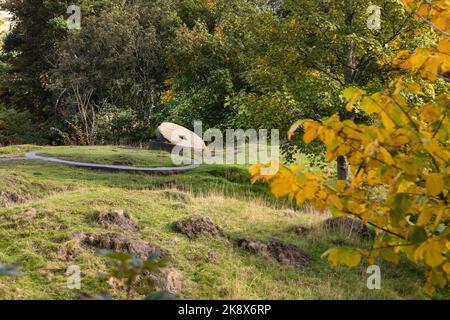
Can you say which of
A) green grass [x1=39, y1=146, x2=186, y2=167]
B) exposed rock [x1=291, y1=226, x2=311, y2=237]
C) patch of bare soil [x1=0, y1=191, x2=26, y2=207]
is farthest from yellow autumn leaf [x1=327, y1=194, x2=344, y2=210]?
green grass [x1=39, y1=146, x2=186, y2=167]

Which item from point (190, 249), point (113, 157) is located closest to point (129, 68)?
point (113, 157)

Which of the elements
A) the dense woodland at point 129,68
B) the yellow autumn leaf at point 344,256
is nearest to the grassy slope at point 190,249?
the yellow autumn leaf at point 344,256

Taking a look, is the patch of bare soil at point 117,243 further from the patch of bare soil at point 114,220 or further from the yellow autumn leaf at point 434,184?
the yellow autumn leaf at point 434,184

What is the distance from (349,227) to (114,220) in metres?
3.13

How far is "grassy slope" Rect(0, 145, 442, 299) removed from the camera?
453 cm

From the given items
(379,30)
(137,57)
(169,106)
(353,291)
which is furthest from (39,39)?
(353,291)

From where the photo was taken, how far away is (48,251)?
196 inches

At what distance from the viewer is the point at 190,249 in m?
5.44

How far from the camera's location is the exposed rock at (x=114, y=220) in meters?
5.70

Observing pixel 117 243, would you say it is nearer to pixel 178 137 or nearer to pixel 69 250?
pixel 69 250

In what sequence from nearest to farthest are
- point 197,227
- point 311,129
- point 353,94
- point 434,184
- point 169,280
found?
1. point 434,184
2. point 311,129
3. point 353,94
4. point 169,280
5. point 197,227

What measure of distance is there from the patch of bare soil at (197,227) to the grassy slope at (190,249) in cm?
12

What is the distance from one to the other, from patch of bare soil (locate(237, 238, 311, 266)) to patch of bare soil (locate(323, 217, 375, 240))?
1.17 m

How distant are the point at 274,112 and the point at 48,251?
4.79 meters
